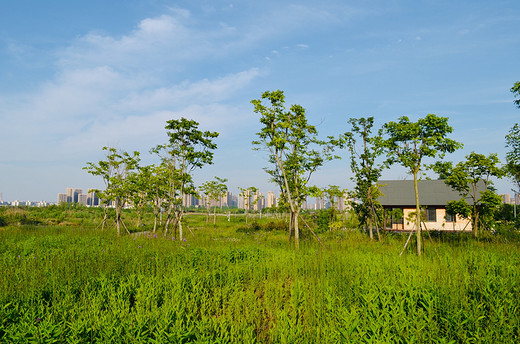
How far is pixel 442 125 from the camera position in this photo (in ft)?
32.3

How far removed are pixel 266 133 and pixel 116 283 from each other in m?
8.31

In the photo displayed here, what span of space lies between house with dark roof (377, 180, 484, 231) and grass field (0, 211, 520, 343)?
20.9 metres

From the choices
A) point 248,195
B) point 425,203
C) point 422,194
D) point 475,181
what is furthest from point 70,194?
point 475,181

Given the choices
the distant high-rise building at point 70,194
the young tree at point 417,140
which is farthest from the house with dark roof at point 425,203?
the distant high-rise building at point 70,194

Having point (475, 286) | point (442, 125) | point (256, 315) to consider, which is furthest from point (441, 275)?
point (442, 125)

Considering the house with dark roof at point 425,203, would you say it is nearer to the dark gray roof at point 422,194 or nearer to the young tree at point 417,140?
the dark gray roof at point 422,194

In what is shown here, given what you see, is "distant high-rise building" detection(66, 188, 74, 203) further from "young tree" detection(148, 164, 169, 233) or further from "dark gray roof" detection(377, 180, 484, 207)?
"dark gray roof" detection(377, 180, 484, 207)

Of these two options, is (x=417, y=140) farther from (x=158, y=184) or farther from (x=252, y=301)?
(x=158, y=184)

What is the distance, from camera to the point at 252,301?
4.91m

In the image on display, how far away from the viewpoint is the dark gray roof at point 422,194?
26984mm

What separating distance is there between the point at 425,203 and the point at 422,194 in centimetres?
145

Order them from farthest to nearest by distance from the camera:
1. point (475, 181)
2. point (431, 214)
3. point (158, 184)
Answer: point (431, 214)
point (158, 184)
point (475, 181)

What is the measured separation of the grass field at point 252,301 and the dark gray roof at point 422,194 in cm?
2111

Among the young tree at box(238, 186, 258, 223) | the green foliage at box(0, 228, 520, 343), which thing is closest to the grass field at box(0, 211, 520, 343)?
the green foliage at box(0, 228, 520, 343)
